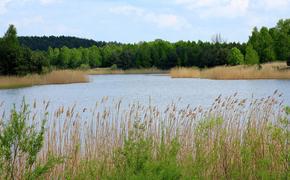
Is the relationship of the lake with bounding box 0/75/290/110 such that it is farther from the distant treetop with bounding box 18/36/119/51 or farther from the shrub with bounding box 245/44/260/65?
the distant treetop with bounding box 18/36/119/51

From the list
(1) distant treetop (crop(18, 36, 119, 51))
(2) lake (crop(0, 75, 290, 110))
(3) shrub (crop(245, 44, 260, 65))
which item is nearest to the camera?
(2) lake (crop(0, 75, 290, 110))

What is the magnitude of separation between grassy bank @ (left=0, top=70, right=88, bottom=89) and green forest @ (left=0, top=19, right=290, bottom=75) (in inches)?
33.3

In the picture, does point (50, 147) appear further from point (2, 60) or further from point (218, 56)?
point (218, 56)

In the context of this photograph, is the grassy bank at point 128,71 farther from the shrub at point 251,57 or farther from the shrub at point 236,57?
the shrub at point 251,57

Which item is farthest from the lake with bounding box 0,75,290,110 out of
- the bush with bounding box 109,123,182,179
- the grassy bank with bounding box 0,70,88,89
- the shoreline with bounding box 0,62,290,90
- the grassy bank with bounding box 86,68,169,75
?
the grassy bank with bounding box 86,68,169,75

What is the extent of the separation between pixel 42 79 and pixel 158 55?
41.1 metres

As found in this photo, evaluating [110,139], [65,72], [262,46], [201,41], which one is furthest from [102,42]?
[110,139]

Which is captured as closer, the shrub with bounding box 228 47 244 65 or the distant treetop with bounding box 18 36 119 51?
the shrub with bounding box 228 47 244 65

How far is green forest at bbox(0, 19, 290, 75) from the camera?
36188mm

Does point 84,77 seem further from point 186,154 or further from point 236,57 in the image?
point 186,154

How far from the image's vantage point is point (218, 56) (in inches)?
2340

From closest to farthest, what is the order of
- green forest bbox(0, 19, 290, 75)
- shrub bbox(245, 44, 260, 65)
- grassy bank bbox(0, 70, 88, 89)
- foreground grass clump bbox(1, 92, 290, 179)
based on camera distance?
foreground grass clump bbox(1, 92, 290, 179), grassy bank bbox(0, 70, 88, 89), green forest bbox(0, 19, 290, 75), shrub bbox(245, 44, 260, 65)

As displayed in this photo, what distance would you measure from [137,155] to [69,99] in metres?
17.7

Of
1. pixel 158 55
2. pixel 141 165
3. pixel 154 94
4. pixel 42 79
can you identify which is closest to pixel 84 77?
Result: pixel 42 79
